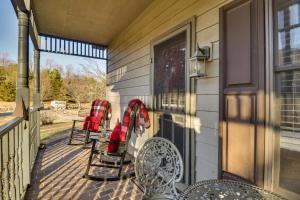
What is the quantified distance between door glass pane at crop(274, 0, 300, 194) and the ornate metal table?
26cm

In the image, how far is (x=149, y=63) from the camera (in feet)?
12.0

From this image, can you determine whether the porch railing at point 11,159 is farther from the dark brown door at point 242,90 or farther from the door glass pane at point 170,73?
the door glass pane at point 170,73

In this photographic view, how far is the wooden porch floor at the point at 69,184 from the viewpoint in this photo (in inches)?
105

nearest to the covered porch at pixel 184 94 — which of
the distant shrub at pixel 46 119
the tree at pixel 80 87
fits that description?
the distant shrub at pixel 46 119

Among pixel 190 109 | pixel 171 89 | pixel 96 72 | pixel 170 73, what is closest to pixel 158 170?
pixel 190 109

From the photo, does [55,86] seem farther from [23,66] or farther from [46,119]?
[23,66]

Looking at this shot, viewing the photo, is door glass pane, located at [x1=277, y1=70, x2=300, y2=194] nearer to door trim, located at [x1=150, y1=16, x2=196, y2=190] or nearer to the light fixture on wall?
the light fixture on wall

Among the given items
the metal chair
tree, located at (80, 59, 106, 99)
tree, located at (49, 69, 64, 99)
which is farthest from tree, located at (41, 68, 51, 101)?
the metal chair

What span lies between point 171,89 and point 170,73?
0.23m

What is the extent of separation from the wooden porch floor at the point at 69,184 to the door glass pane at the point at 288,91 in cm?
174

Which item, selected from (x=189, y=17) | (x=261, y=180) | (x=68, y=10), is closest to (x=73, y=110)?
(x=68, y=10)

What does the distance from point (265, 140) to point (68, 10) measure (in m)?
3.87

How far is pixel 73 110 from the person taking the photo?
1311 centimetres

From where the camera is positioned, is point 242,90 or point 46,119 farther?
point 46,119
